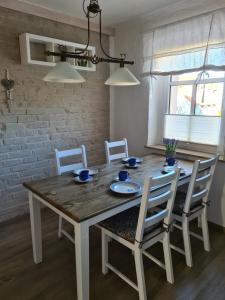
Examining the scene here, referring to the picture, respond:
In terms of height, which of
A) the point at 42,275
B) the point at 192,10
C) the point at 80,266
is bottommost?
the point at 42,275

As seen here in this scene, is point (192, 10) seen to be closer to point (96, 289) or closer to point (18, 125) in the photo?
point (18, 125)

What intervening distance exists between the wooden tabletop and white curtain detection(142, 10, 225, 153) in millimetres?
1092

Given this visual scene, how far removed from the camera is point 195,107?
2662mm

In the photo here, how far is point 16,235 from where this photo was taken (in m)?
2.42

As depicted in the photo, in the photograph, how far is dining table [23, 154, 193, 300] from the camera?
1390 mm

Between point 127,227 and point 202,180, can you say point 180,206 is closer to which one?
point 202,180

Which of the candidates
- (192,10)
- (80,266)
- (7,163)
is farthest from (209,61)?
(7,163)

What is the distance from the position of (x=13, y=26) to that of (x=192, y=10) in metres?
1.87

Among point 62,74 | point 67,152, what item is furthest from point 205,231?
point 62,74

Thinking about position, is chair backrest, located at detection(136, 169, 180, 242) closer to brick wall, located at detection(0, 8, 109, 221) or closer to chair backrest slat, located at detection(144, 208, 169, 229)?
chair backrest slat, located at detection(144, 208, 169, 229)

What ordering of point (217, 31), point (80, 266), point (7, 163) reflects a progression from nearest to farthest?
point (80, 266)
point (217, 31)
point (7, 163)

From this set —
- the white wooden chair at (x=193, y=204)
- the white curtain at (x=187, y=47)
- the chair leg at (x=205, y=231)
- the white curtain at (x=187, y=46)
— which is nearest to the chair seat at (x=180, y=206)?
the white wooden chair at (x=193, y=204)

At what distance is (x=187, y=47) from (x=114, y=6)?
93cm

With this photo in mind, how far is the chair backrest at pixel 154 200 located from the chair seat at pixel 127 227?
0.04m
